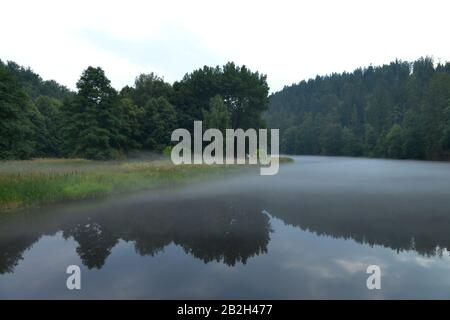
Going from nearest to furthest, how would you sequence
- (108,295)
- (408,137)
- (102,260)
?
(108,295), (102,260), (408,137)

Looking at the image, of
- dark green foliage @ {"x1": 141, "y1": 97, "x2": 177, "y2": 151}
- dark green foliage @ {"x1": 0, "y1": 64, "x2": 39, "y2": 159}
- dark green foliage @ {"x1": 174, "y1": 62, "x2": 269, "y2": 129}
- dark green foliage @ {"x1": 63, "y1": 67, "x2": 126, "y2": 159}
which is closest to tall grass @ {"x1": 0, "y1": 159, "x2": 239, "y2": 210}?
dark green foliage @ {"x1": 0, "y1": 64, "x2": 39, "y2": 159}

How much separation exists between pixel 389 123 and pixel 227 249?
137 m

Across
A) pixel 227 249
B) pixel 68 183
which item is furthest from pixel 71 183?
pixel 227 249

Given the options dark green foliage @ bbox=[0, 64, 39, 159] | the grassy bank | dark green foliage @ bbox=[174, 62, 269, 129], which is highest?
dark green foliage @ bbox=[174, 62, 269, 129]

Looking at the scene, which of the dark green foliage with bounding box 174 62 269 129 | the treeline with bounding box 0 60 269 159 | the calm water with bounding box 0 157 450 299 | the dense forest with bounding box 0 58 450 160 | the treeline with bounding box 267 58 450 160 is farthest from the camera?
the treeline with bounding box 267 58 450 160

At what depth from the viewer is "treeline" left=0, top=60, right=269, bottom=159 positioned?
3931 centimetres

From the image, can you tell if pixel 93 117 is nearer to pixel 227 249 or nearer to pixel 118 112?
pixel 118 112

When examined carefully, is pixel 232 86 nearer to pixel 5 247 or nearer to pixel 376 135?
pixel 5 247

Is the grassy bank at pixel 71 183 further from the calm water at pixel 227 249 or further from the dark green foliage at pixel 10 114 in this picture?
the dark green foliage at pixel 10 114

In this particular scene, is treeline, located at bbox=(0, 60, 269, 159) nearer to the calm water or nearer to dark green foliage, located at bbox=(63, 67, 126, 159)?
dark green foliage, located at bbox=(63, 67, 126, 159)

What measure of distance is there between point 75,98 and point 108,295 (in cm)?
4495

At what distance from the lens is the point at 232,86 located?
68.8 m

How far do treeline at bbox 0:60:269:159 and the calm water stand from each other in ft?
94.4
